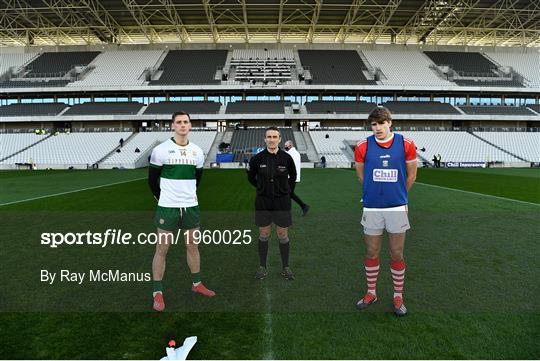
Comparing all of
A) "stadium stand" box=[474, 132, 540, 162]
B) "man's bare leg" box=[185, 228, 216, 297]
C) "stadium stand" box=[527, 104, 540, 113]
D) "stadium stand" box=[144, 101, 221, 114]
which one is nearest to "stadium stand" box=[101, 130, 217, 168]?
"stadium stand" box=[144, 101, 221, 114]

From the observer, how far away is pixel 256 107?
47.0m

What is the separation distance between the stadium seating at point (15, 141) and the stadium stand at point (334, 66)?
3574 centimetres

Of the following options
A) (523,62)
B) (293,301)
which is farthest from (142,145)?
(523,62)

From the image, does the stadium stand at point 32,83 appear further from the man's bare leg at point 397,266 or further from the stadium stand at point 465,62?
the man's bare leg at point 397,266

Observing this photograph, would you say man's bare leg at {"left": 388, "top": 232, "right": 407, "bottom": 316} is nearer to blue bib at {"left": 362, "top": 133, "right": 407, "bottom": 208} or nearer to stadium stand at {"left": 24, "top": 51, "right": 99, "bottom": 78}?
blue bib at {"left": 362, "top": 133, "right": 407, "bottom": 208}

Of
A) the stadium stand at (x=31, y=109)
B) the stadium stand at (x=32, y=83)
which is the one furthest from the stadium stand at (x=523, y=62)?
the stadium stand at (x=31, y=109)

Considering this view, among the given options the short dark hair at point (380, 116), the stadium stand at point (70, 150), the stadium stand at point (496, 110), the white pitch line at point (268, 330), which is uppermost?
the stadium stand at point (496, 110)

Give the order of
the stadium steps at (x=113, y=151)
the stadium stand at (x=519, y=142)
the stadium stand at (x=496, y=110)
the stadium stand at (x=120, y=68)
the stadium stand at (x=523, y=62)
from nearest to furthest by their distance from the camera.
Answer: the stadium steps at (x=113, y=151) < the stadium stand at (x=519, y=142) < the stadium stand at (x=496, y=110) < the stadium stand at (x=120, y=68) < the stadium stand at (x=523, y=62)

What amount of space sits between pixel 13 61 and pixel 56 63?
7073 mm

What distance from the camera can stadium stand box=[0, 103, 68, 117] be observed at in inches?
1842

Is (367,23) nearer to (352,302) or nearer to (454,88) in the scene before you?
(454,88)

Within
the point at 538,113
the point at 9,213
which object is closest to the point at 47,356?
the point at 9,213

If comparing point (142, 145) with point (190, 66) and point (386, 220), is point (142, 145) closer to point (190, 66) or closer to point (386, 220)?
point (190, 66)

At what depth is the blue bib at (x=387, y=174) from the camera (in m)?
3.88
